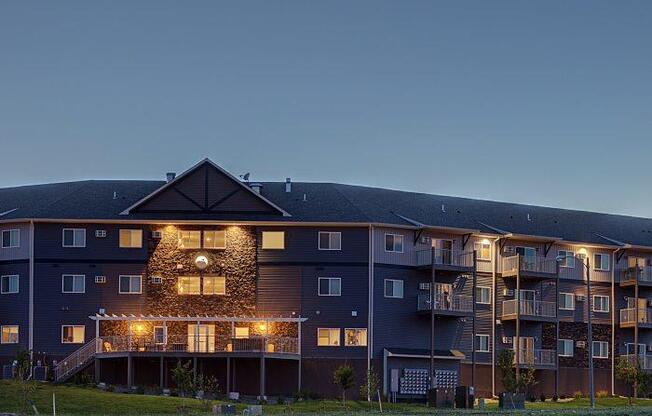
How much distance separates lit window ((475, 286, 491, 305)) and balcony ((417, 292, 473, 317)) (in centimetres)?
163

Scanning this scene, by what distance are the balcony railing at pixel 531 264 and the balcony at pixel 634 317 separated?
643cm

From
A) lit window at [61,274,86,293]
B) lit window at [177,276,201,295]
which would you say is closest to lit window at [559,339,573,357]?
lit window at [177,276,201,295]

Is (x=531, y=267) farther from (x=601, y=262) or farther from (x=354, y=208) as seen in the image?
(x=354, y=208)

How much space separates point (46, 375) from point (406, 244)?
21.7m

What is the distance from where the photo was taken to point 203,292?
80.4m

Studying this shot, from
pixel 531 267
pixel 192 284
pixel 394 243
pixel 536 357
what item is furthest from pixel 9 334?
pixel 531 267

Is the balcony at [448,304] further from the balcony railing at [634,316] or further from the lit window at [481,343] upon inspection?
the balcony railing at [634,316]

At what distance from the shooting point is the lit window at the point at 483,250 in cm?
8562

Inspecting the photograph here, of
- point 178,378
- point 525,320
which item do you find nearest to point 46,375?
point 178,378

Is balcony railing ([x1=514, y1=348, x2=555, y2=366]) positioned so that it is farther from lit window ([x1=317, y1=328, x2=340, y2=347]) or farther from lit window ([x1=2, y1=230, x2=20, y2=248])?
lit window ([x1=2, y1=230, x2=20, y2=248])

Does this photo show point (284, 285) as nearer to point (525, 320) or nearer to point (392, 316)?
point (392, 316)

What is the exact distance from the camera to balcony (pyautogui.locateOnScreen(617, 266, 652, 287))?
3546 inches

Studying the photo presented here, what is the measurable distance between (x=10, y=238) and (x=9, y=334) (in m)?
5.46

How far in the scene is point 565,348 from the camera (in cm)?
8819
